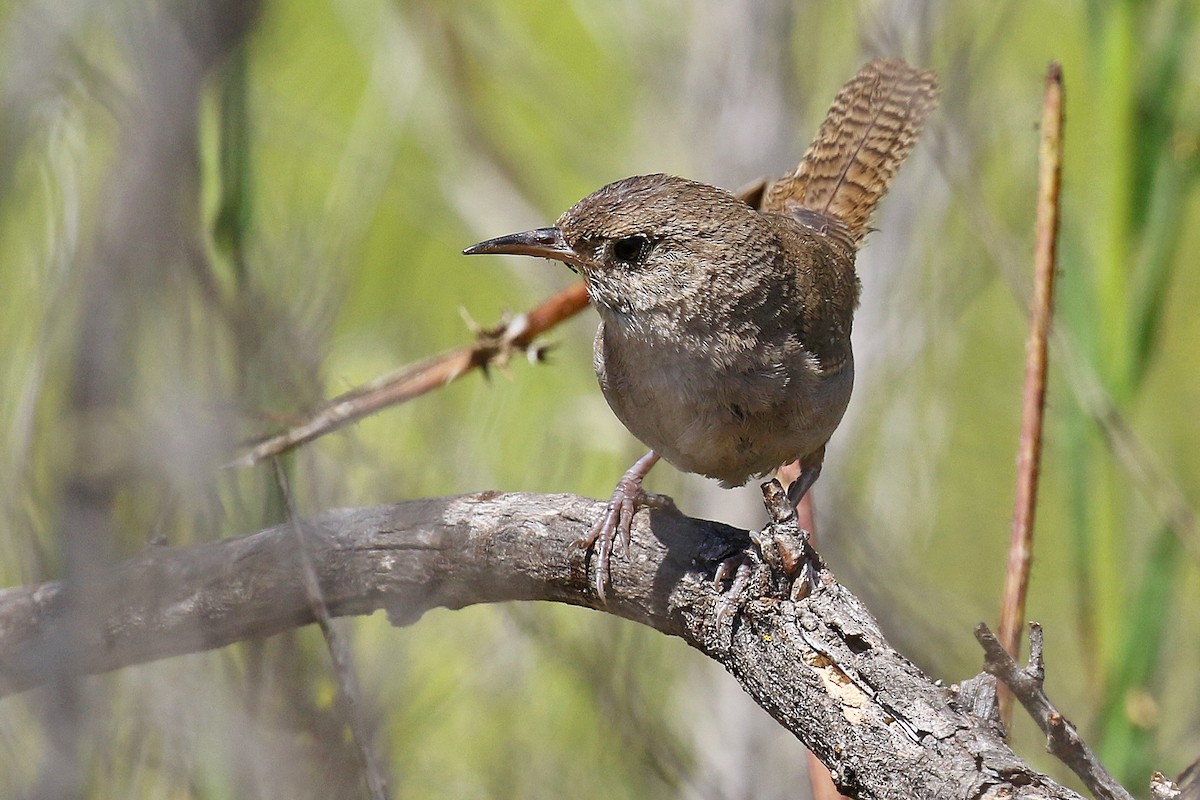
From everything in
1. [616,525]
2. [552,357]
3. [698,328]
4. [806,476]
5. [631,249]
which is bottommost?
[616,525]

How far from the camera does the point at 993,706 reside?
1.63 meters

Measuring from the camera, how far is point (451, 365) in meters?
2.60

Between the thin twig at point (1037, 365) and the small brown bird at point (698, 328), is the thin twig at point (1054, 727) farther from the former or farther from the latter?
the small brown bird at point (698, 328)

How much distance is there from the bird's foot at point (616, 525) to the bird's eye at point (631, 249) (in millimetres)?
474

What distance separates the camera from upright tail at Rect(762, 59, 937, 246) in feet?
11.7

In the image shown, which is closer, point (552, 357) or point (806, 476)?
point (806, 476)

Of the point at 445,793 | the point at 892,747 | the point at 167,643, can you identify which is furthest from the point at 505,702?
the point at 892,747

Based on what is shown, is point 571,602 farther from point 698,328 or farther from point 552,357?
point 552,357

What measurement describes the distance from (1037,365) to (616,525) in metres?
0.85

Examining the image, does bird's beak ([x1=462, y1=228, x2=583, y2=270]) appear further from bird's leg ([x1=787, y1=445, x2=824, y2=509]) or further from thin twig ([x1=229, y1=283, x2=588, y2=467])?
bird's leg ([x1=787, y1=445, x2=824, y2=509])

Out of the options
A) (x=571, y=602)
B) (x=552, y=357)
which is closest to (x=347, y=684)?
(x=571, y=602)

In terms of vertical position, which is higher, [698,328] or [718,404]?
[698,328]

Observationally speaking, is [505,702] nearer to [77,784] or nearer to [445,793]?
[445,793]

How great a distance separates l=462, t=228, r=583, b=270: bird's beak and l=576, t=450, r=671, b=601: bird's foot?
0.50 meters
